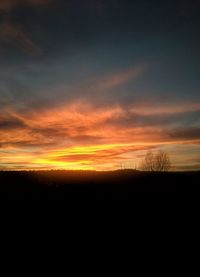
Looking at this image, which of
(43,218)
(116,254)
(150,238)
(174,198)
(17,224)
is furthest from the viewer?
(174,198)

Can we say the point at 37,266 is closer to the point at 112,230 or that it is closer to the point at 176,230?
the point at 112,230

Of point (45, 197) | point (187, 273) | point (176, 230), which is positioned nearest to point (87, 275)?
point (187, 273)

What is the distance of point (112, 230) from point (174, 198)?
13.3 metres

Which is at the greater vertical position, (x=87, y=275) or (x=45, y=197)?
(x=45, y=197)

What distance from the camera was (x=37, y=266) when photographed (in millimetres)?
11867

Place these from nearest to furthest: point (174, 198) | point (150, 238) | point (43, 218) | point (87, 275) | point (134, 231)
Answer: point (87, 275)
point (150, 238)
point (134, 231)
point (43, 218)
point (174, 198)

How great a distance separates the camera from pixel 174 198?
27812 millimetres

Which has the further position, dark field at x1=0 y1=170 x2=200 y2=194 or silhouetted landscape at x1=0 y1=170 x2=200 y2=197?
dark field at x1=0 y1=170 x2=200 y2=194

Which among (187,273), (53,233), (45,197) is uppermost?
(45,197)

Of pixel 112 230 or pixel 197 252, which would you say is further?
pixel 112 230

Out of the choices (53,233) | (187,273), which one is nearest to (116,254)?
(187,273)

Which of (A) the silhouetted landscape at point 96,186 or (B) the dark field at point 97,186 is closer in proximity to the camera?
(A) the silhouetted landscape at point 96,186

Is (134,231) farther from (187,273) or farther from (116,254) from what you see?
(187,273)

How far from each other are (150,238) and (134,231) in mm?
1439
